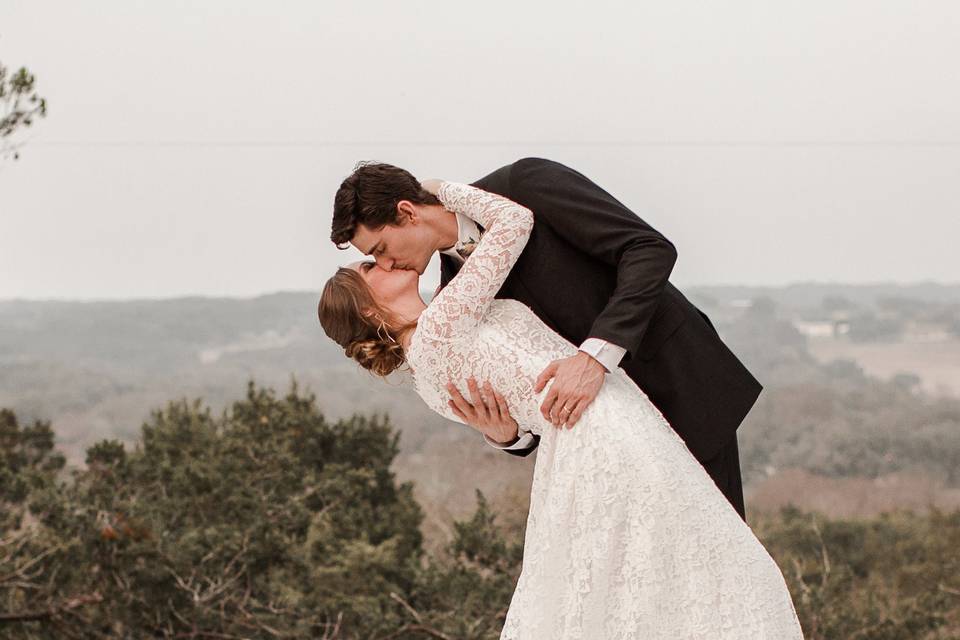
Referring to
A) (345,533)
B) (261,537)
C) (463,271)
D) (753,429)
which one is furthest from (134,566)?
(753,429)

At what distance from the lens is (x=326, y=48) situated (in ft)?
24.0

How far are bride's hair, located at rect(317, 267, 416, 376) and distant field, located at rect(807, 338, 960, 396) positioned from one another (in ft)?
21.1

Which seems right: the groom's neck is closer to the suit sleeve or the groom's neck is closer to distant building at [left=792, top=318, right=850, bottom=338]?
the suit sleeve

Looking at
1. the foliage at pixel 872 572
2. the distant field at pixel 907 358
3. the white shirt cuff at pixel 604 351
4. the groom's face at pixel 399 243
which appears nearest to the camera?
the white shirt cuff at pixel 604 351

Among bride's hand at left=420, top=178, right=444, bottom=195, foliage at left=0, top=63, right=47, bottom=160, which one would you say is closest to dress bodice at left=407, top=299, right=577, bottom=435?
bride's hand at left=420, top=178, right=444, bottom=195

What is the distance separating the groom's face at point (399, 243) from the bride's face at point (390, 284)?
11 millimetres

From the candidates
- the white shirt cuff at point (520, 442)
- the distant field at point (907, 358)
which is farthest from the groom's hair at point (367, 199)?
the distant field at point (907, 358)

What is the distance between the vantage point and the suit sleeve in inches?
64.2

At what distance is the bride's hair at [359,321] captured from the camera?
174 centimetres

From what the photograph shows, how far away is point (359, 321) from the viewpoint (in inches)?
68.7

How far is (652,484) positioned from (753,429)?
237 inches

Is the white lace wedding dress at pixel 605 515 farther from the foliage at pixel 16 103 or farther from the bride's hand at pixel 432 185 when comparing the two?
the foliage at pixel 16 103

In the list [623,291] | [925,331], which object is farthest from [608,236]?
[925,331]

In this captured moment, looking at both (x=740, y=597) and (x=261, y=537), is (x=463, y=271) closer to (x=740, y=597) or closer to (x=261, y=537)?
(x=740, y=597)
